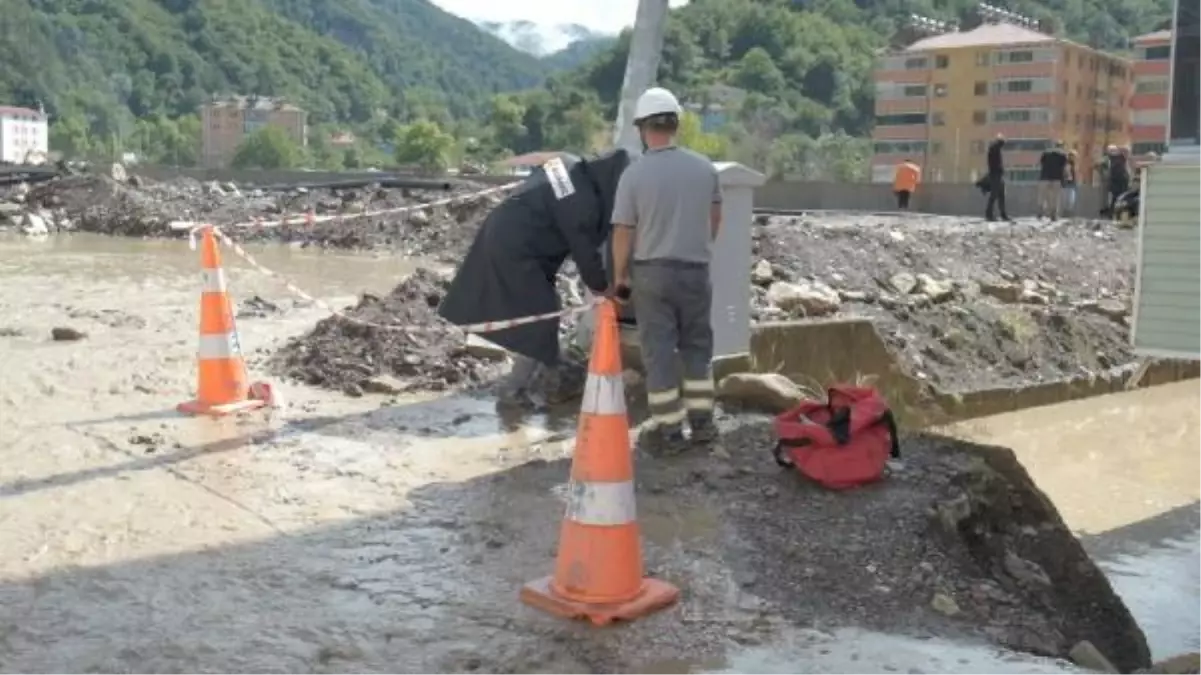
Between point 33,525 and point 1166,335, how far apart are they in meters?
7.58

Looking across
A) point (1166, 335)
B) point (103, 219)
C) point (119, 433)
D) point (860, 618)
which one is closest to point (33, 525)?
point (119, 433)

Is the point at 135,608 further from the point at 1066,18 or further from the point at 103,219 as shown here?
the point at 1066,18

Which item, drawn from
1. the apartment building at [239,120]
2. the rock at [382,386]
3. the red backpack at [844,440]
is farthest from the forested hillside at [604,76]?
the red backpack at [844,440]

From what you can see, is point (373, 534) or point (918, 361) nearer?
point (373, 534)

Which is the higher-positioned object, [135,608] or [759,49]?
[759,49]

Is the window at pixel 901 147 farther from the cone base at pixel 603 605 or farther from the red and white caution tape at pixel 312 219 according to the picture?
the cone base at pixel 603 605

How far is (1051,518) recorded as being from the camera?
627 cm

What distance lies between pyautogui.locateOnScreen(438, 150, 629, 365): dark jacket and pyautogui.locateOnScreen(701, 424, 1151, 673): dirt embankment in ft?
4.67

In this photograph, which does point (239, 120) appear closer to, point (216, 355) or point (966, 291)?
point (966, 291)

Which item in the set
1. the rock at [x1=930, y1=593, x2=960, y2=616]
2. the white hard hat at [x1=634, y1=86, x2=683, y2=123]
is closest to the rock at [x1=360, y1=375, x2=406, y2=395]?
the white hard hat at [x1=634, y1=86, x2=683, y2=123]

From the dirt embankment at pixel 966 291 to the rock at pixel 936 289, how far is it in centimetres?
2

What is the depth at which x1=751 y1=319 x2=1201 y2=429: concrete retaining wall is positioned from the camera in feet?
32.0

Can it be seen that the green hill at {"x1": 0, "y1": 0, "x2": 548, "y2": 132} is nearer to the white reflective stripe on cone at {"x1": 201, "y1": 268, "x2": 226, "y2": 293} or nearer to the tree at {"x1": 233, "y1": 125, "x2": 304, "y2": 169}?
the tree at {"x1": 233, "y1": 125, "x2": 304, "y2": 169}

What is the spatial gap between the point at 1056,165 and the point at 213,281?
2066 cm
